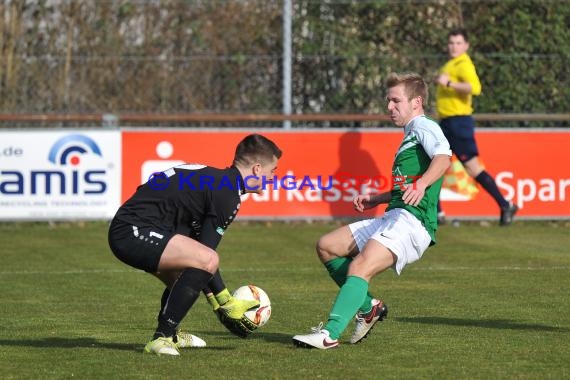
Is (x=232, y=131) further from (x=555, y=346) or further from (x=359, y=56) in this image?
(x=555, y=346)

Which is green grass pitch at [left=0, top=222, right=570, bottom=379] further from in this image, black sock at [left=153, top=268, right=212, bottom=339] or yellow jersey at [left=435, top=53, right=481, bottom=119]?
yellow jersey at [left=435, top=53, right=481, bottom=119]

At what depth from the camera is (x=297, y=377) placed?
22.4ft

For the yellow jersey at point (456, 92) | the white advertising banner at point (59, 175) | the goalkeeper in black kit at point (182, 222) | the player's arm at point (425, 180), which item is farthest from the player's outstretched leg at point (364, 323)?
the white advertising banner at point (59, 175)

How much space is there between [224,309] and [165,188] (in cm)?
83

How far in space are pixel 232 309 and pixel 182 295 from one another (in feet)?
1.89

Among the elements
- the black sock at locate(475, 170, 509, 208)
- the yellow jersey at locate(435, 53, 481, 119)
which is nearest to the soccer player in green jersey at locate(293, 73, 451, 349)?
the black sock at locate(475, 170, 509, 208)

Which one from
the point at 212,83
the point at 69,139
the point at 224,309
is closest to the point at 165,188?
the point at 224,309

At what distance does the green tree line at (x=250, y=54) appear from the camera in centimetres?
1734

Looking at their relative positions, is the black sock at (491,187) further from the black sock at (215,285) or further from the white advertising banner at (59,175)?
the black sock at (215,285)

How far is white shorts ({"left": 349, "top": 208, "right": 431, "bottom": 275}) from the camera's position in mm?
7816

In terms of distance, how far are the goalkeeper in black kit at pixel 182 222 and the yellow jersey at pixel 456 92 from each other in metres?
8.08

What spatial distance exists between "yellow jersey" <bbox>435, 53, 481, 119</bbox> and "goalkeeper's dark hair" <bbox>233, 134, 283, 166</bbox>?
8.14 metres

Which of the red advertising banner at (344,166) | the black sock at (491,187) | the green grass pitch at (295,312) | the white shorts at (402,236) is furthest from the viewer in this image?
the red advertising banner at (344,166)

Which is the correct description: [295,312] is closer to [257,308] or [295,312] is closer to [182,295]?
[257,308]
